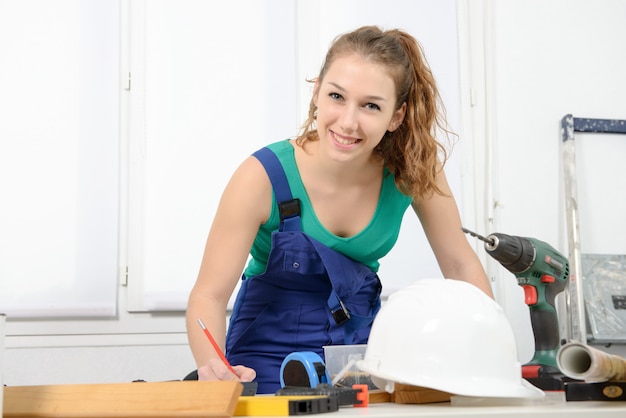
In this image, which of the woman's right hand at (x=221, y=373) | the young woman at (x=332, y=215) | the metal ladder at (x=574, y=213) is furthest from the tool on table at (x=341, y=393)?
the metal ladder at (x=574, y=213)

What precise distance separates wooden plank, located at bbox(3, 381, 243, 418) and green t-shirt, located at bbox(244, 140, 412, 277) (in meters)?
0.91

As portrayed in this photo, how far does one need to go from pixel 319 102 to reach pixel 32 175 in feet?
5.06

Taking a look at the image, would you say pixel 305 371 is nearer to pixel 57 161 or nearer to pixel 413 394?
pixel 413 394

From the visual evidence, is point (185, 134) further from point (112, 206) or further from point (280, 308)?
point (280, 308)

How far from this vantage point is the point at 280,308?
1815mm

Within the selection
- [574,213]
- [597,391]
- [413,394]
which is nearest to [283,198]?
[413,394]

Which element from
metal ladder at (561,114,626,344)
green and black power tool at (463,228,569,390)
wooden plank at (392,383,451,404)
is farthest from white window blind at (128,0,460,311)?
wooden plank at (392,383,451,404)

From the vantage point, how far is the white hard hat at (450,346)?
3.29ft

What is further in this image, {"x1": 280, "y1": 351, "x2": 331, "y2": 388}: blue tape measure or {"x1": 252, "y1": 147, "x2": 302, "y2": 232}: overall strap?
{"x1": 252, "y1": 147, "x2": 302, "y2": 232}: overall strap

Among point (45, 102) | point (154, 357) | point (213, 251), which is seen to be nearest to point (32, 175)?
point (45, 102)

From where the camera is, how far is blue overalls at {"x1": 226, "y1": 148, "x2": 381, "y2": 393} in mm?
1768

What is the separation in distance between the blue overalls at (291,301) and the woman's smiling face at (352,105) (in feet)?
0.55

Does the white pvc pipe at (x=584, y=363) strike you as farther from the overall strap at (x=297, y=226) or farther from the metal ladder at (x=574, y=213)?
the metal ladder at (x=574, y=213)

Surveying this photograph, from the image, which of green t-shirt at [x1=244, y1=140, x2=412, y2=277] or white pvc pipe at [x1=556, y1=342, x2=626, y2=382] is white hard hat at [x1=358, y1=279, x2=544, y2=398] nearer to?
white pvc pipe at [x1=556, y1=342, x2=626, y2=382]
